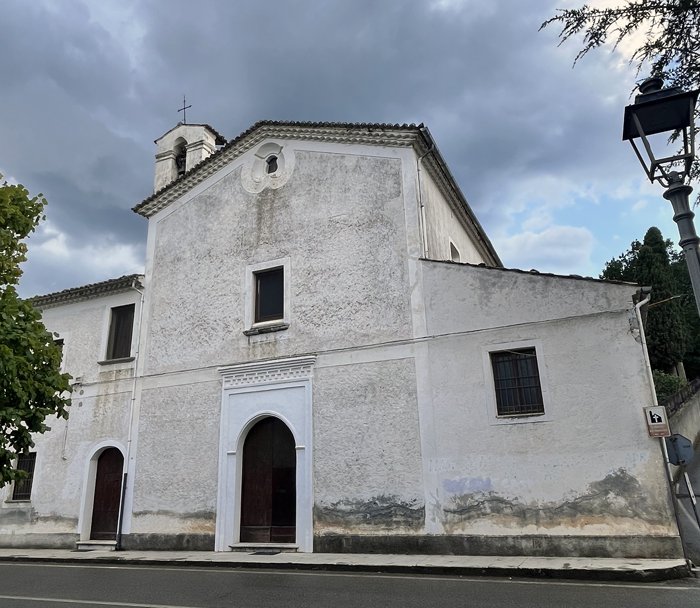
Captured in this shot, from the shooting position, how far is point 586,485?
9539mm

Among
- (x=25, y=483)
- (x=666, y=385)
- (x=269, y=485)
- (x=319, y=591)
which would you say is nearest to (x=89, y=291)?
(x=25, y=483)

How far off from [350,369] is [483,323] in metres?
3.12

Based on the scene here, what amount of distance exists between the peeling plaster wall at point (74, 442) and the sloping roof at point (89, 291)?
0.30m

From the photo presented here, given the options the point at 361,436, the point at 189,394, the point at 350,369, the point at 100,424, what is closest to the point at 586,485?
the point at 361,436

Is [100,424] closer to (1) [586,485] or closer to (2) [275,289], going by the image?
(2) [275,289]

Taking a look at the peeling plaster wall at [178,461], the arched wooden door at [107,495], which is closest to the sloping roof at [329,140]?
the peeling plaster wall at [178,461]

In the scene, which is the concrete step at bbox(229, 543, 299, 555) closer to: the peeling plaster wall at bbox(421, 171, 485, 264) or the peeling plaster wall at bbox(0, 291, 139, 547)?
the peeling plaster wall at bbox(0, 291, 139, 547)

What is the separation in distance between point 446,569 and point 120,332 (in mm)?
11605

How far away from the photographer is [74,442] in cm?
1526

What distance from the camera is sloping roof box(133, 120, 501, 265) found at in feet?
43.2

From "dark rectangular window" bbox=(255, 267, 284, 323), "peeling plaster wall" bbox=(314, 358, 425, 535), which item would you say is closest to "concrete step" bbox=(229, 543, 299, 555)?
"peeling plaster wall" bbox=(314, 358, 425, 535)

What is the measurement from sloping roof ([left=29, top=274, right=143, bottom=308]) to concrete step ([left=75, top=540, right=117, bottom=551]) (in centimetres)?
682

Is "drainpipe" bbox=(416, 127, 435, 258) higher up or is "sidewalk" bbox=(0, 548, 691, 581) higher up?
"drainpipe" bbox=(416, 127, 435, 258)

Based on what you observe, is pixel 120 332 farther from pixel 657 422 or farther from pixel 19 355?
pixel 657 422
